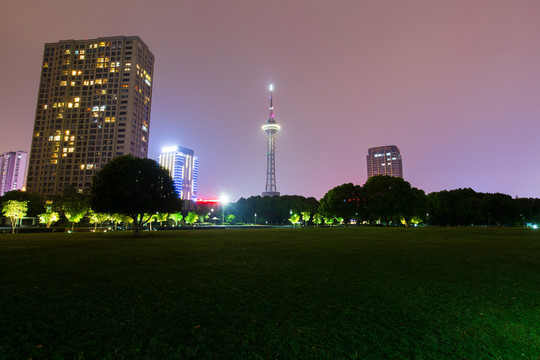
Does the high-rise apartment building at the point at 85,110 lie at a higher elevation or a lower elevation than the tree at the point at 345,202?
higher

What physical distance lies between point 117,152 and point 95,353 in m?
184

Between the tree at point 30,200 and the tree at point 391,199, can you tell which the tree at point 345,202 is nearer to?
the tree at point 391,199

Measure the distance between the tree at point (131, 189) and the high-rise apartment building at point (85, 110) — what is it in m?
140

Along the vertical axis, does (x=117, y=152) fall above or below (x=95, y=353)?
above

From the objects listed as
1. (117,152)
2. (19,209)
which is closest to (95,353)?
(19,209)

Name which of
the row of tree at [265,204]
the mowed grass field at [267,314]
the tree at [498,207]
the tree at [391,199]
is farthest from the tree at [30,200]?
the tree at [498,207]

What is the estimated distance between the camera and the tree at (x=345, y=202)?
9225 cm

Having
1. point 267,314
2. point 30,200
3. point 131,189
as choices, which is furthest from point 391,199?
point 30,200

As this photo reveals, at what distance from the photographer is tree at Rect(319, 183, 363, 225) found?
92.2 metres

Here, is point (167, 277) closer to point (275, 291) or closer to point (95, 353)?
point (275, 291)

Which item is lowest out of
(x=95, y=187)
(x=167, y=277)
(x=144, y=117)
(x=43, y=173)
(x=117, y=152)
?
(x=167, y=277)

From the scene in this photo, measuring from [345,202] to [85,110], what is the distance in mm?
167294

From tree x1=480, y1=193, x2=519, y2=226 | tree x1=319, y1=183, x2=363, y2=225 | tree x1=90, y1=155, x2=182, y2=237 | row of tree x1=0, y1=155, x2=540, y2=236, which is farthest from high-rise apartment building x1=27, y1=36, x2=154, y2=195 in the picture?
tree x1=480, y1=193, x2=519, y2=226

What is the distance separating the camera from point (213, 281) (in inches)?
421
